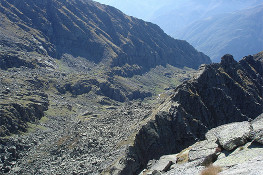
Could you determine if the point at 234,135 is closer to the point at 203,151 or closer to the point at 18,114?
the point at 203,151

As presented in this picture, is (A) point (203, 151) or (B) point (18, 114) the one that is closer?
(A) point (203, 151)

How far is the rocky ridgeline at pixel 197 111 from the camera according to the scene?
6019 cm

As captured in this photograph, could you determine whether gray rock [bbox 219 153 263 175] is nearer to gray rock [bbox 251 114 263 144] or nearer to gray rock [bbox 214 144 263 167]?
gray rock [bbox 214 144 263 167]

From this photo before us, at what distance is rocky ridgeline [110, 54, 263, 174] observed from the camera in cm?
6019

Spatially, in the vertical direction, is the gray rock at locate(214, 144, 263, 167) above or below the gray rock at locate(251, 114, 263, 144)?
below

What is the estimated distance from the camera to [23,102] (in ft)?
494

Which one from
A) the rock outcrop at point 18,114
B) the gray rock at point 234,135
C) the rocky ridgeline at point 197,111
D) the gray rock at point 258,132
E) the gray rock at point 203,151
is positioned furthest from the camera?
the rock outcrop at point 18,114

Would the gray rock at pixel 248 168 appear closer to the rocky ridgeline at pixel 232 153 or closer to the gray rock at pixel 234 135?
the rocky ridgeline at pixel 232 153

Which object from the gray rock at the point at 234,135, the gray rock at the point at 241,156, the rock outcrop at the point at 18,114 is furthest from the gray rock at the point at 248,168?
the rock outcrop at the point at 18,114

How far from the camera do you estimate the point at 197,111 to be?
77.0 m

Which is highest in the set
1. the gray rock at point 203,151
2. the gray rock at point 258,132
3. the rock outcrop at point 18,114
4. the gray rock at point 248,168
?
the gray rock at point 258,132

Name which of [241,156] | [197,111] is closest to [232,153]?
[241,156]

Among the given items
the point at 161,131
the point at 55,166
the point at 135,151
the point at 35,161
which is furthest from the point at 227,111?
the point at 35,161

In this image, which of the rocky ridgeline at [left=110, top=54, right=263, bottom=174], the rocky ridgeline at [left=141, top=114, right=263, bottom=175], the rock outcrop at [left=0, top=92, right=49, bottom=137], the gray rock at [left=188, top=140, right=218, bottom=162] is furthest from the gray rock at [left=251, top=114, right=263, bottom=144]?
the rock outcrop at [left=0, top=92, right=49, bottom=137]
